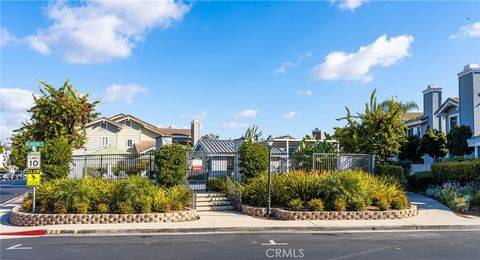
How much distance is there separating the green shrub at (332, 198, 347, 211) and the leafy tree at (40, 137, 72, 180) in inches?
445

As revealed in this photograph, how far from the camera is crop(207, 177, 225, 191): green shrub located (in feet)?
64.3

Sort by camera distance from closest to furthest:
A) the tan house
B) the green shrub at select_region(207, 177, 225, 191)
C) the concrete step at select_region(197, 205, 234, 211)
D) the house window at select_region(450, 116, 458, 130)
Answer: the concrete step at select_region(197, 205, 234, 211) < the green shrub at select_region(207, 177, 225, 191) < the house window at select_region(450, 116, 458, 130) < the tan house

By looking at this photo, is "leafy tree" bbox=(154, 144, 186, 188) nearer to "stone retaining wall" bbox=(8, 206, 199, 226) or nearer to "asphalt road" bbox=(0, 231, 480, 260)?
"stone retaining wall" bbox=(8, 206, 199, 226)

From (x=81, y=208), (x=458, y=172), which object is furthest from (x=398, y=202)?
(x=81, y=208)

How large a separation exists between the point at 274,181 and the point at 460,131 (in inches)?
636

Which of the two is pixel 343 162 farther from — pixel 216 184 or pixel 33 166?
pixel 33 166

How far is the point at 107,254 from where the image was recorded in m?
9.63

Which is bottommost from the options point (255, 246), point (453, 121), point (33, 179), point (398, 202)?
point (255, 246)

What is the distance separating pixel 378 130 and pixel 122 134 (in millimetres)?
29296

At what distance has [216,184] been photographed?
2022 cm

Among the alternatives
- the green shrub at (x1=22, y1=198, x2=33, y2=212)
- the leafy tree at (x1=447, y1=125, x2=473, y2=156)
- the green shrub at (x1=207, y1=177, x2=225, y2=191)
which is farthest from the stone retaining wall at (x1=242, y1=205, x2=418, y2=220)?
the leafy tree at (x1=447, y1=125, x2=473, y2=156)

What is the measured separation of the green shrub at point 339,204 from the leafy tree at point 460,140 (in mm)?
15407

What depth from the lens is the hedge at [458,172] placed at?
63.3 feet

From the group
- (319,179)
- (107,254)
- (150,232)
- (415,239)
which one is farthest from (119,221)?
(415,239)
